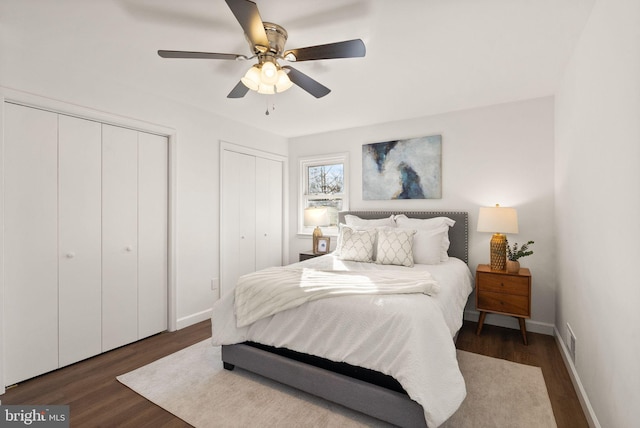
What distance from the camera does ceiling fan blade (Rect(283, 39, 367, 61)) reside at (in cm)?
177

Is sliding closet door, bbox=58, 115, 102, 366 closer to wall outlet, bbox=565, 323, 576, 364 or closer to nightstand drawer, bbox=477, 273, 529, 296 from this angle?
nightstand drawer, bbox=477, 273, 529, 296

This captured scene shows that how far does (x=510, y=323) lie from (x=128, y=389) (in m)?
3.64

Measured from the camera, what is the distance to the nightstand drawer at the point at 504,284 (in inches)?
114

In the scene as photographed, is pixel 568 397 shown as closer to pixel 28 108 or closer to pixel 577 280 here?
pixel 577 280

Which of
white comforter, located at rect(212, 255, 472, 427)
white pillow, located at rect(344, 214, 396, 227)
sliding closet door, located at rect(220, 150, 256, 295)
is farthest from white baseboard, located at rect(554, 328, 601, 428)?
sliding closet door, located at rect(220, 150, 256, 295)

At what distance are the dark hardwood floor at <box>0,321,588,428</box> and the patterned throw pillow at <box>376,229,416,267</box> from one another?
3.17 ft

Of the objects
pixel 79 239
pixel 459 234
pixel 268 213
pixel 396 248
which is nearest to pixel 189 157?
pixel 79 239

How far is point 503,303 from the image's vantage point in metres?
2.97

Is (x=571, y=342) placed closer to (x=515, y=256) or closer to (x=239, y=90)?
(x=515, y=256)

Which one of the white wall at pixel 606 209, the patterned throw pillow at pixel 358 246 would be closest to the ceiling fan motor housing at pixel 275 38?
the white wall at pixel 606 209

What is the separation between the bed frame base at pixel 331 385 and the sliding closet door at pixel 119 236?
1233 mm

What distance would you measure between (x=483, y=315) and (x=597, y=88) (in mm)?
2220

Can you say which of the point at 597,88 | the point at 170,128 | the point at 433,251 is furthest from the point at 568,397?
the point at 170,128

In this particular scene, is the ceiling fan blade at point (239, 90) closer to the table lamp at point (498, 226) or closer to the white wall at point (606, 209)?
the white wall at point (606, 209)
